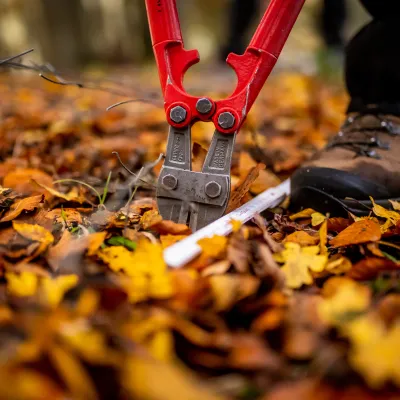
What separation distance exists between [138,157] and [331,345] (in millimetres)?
1288

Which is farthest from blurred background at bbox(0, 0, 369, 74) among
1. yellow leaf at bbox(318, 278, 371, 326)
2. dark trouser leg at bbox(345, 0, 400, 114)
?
yellow leaf at bbox(318, 278, 371, 326)

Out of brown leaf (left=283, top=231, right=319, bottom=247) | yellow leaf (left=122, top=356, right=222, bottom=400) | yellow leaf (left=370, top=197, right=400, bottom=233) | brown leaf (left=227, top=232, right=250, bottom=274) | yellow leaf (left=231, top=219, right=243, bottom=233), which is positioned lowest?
brown leaf (left=283, top=231, right=319, bottom=247)

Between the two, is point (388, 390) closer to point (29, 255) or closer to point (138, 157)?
point (29, 255)

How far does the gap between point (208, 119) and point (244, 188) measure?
202 mm

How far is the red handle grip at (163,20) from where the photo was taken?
117 centimetres

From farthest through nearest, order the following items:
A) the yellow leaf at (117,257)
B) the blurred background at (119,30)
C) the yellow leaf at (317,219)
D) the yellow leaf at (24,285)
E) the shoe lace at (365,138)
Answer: the blurred background at (119,30) < the shoe lace at (365,138) < the yellow leaf at (317,219) < the yellow leaf at (117,257) < the yellow leaf at (24,285)

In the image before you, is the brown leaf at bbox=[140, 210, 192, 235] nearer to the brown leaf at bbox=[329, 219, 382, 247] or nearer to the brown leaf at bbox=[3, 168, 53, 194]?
the brown leaf at bbox=[329, 219, 382, 247]

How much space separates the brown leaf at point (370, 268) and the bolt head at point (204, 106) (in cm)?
49

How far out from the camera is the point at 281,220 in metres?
1.29

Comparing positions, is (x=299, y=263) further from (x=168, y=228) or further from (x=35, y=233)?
(x=35, y=233)

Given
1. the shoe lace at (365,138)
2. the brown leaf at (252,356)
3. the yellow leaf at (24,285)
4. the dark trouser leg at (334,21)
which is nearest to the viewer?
the brown leaf at (252,356)

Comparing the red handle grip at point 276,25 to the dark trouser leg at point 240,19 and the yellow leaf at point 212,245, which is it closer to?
the yellow leaf at point 212,245

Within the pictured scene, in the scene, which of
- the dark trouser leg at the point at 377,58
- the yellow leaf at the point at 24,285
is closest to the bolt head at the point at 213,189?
the yellow leaf at the point at 24,285

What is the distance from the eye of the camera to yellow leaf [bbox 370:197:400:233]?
3.77ft
